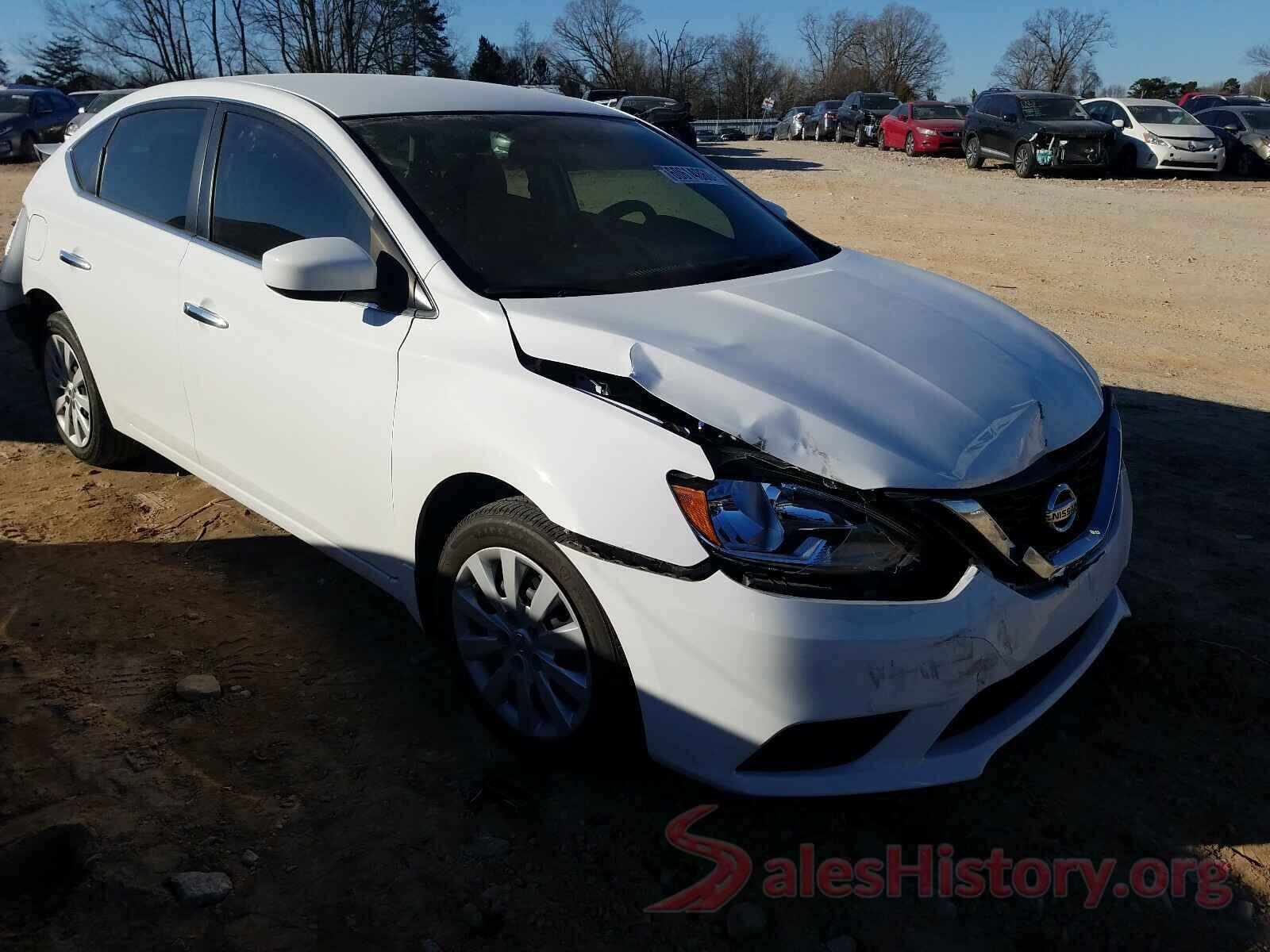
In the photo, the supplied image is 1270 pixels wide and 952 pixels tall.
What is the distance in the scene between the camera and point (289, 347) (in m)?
3.20

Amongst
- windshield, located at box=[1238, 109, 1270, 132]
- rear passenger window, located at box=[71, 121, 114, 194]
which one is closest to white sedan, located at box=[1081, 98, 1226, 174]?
windshield, located at box=[1238, 109, 1270, 132]

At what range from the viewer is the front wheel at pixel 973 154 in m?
22.5

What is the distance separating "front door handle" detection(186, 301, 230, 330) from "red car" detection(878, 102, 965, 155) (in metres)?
25.9

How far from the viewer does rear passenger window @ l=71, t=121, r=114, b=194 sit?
4.38m

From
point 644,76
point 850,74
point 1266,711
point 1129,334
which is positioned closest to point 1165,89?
point 850,74

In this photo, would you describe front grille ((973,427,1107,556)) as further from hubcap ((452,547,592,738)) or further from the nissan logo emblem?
hubcap ((452,547,592,738))

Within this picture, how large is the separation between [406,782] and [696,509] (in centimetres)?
114

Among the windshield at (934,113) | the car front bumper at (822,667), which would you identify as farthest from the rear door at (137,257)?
the windshield at (934,113)

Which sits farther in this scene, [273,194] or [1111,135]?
[1111,135]

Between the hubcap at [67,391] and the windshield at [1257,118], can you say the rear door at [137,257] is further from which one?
the windshield at [1257,118]

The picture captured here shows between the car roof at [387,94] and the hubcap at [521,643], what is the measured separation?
1.63m

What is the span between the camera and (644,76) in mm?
62719

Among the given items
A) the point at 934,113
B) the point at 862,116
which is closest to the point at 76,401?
the point at 934,113

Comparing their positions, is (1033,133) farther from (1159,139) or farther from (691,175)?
(691,175)
